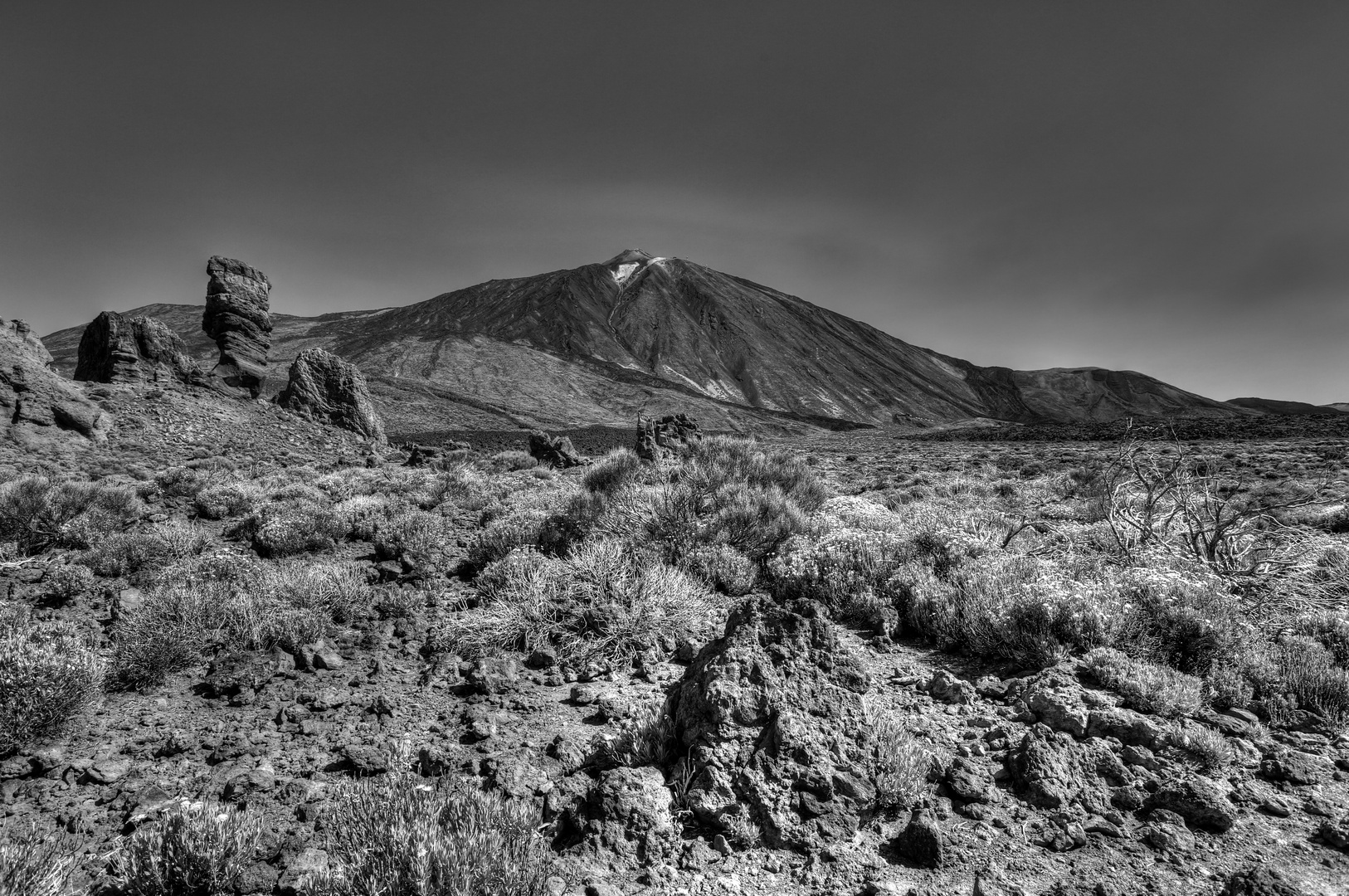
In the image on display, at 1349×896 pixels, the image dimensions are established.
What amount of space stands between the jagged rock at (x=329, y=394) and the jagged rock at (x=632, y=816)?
30.6m

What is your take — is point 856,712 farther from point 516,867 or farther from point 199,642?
point 199,642

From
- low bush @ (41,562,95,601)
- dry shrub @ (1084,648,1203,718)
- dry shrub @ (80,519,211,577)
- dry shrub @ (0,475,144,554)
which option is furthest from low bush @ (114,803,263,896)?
dry shrub @ (0,475,144,554)

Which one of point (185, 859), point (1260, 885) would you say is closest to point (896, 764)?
point (1260, 885)

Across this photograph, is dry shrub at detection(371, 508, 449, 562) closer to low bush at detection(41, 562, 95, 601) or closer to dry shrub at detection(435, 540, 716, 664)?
dry shrub at detection(435, 540, 716, 664)

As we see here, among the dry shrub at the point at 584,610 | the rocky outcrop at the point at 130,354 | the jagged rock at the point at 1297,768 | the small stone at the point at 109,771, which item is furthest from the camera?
the rocky outcrop at the point at 130,354

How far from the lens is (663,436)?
17922 mm

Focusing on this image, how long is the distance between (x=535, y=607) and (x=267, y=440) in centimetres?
2551

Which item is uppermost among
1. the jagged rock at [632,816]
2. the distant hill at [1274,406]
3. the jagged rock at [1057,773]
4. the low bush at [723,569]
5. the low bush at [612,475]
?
the distant hill at [1274,406]

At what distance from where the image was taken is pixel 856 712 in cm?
291

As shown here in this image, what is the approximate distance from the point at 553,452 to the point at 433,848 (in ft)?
62.0

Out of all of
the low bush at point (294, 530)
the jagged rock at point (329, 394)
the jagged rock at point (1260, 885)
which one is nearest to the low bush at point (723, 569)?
the jagged rock at point (1260, 885)

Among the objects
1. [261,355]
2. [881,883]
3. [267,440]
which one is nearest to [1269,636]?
[881,883]

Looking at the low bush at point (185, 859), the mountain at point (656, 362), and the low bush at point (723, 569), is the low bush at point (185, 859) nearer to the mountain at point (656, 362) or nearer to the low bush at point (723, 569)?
the low bush at point (723, 569)

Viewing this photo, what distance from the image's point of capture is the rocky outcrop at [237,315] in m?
32.3
